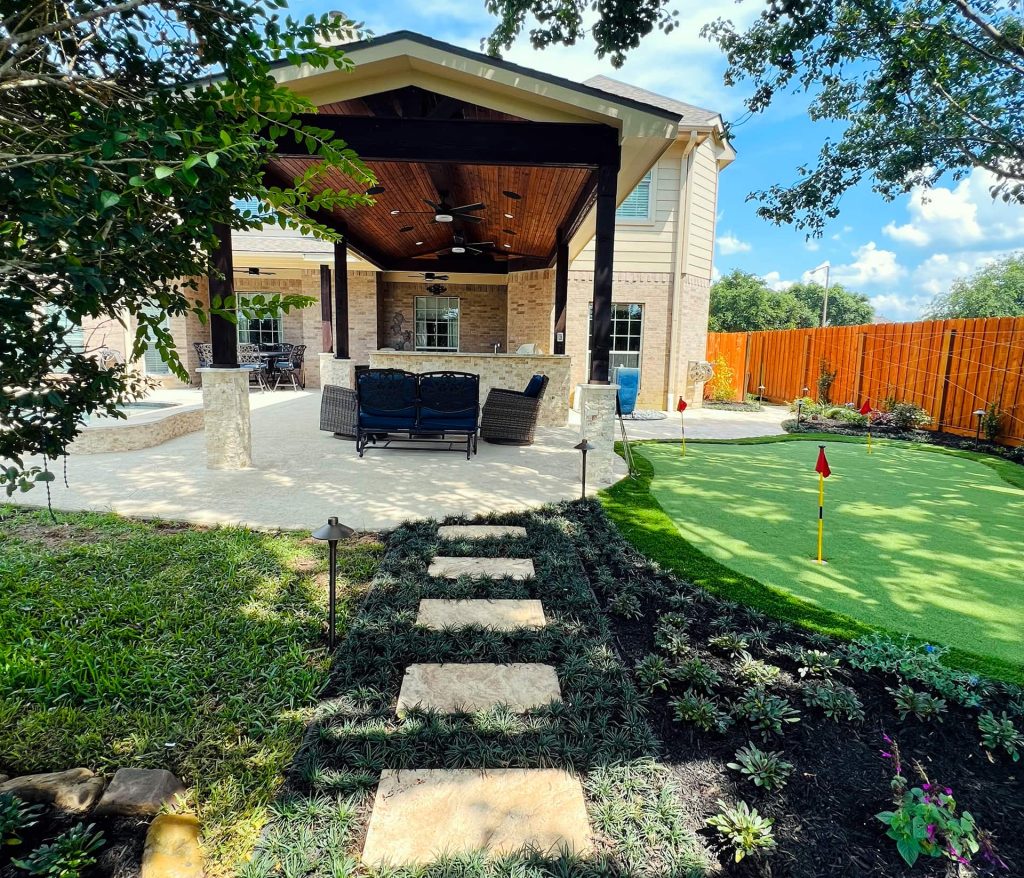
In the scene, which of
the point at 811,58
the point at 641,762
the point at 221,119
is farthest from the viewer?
the point at 811,58

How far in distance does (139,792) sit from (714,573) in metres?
3.27

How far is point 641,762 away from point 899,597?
8.15 feet

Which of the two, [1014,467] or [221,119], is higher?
[221,119]

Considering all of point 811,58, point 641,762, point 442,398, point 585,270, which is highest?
point 811,58

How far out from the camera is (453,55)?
17.0ft

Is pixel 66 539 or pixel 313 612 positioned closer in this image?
pixel 313 612

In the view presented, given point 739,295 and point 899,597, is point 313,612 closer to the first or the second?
point 899,597

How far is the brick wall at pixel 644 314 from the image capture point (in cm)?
1239

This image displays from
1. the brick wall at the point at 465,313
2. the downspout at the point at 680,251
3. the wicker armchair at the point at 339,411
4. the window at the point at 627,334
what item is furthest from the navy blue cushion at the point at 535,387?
the brick wall at the point at 465,313

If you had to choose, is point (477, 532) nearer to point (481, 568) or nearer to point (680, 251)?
point (481, 568)

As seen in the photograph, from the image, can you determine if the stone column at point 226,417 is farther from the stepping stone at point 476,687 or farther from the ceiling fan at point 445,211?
the stepping stone at point 476,687

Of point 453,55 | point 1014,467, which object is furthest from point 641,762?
point 1014,467

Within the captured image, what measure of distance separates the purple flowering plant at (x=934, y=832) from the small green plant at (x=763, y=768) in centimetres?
28

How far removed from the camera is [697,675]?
252 centimetres
